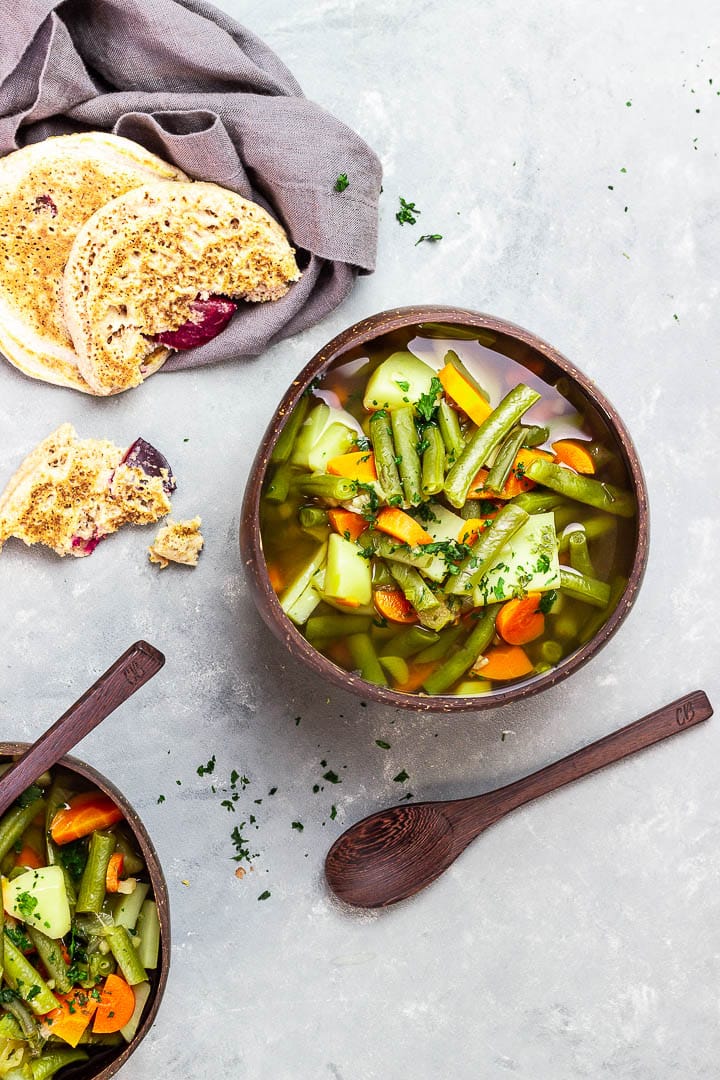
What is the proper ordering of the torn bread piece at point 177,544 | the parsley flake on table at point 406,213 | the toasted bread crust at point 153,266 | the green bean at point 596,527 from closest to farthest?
the green bean at point 596,527 → the toasted bread crust at point 153,266 → the torn bread piece at point 177,544 → the parsley flake on table at point 406,213

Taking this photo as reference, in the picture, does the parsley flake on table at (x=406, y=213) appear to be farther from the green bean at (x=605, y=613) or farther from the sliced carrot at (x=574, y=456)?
the green bean at (x=605, y=613)

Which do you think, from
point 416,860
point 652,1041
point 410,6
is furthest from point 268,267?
point 652,1041

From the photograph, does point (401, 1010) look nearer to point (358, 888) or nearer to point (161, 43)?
point (358, 888)

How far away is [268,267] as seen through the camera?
8.54ft

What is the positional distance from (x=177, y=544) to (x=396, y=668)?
2.30 feet

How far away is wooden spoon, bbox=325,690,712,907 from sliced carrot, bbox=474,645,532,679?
0.52 metres

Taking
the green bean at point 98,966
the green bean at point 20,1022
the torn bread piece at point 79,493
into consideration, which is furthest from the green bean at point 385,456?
the green bean at point 20,1022

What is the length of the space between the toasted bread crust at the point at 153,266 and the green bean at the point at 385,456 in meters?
0.61

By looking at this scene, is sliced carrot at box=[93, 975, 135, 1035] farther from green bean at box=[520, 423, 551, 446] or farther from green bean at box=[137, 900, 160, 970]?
green bean at box=[520, 423, 551, 446]

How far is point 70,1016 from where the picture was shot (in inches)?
90.2

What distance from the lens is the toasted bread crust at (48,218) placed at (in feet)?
8.34

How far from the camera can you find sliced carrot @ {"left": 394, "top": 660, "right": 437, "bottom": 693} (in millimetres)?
2324

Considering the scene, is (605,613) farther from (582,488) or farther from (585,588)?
(582,488)

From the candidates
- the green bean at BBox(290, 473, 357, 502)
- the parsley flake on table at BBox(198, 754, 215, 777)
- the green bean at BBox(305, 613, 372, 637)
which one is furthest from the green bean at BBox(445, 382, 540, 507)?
the parsley flake on table at BBox(198, 754, 215, 777)
